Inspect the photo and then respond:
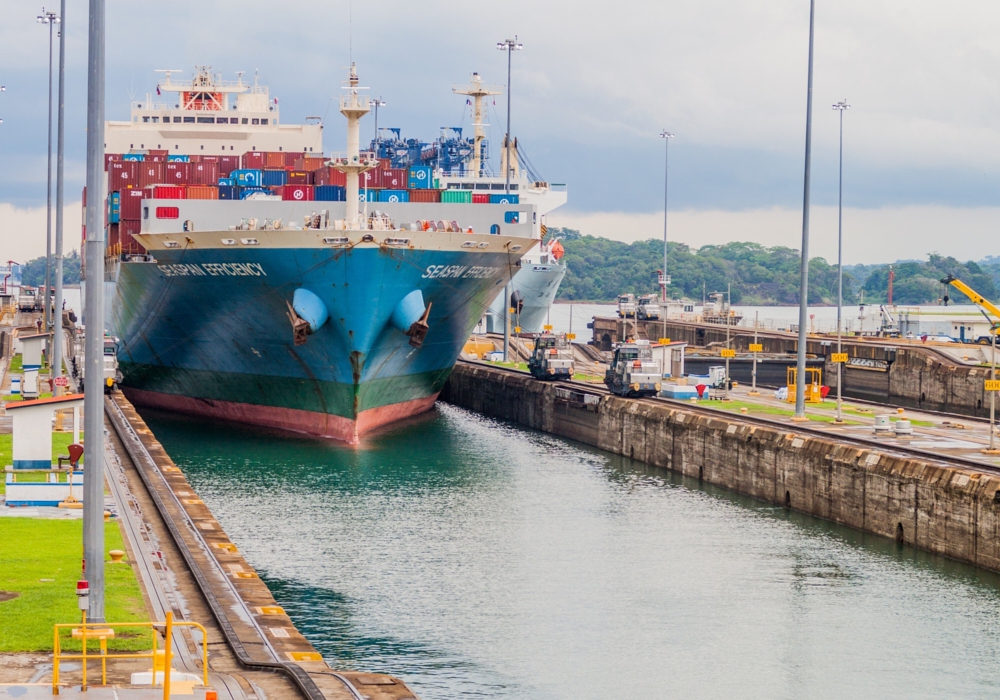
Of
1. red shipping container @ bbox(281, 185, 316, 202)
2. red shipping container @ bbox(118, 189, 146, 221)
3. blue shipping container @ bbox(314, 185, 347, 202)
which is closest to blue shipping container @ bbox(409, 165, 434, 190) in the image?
blue shipping container @ bbox(314, 185, 347, 202)

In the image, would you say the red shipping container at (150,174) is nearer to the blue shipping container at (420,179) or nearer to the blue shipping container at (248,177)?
the blue shipping container at (248,177)

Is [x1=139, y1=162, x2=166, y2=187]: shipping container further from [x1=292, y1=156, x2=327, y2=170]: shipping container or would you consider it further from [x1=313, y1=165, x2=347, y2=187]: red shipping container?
[x1=313, y1=165, x2=347, y2=187]: red shipping container

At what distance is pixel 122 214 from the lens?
196 feet

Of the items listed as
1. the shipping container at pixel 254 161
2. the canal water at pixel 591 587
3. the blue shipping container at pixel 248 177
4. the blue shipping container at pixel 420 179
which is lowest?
the canal water at pixel 591 587

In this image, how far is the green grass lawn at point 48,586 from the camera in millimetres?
17344

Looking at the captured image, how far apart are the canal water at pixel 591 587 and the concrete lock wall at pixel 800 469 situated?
0.76 m

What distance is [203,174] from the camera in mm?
62969

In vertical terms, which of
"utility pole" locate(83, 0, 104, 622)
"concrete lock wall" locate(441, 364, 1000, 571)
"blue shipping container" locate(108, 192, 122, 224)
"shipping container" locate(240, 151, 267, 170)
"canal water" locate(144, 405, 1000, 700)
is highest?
"shipping container" locate(240, 151, 267, 170)

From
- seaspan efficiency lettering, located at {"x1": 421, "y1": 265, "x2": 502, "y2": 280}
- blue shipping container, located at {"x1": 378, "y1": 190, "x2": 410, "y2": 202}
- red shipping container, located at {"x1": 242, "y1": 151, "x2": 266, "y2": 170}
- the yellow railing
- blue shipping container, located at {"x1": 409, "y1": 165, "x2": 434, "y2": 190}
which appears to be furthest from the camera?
red shipping container, located at {"x1": 242, "y1": 151, "x2": 266, "y2": 170}

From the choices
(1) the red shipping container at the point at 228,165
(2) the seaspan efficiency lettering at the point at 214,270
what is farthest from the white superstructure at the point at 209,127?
(2) the seaspan efficiency lettering at the point at 214,270

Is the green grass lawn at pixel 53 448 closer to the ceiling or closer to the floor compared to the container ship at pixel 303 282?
closer to the floor

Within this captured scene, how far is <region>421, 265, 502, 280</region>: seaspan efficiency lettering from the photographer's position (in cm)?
5094

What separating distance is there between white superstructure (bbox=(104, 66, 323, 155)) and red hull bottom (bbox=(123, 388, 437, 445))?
91.5 feet

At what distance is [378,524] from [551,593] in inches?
359
